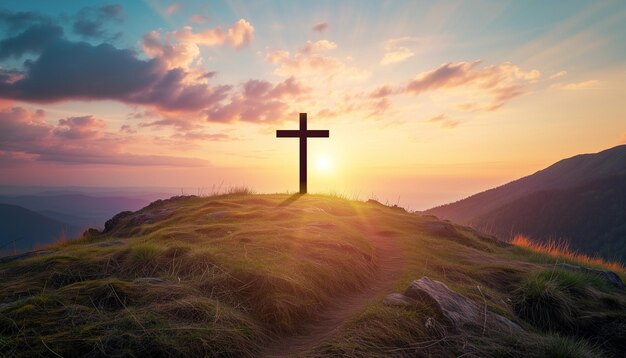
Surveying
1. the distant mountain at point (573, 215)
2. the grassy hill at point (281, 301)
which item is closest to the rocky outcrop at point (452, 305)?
the grassy hill at point (281, 301)

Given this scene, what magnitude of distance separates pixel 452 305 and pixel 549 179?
169 metres

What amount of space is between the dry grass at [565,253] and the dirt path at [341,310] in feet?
27.2

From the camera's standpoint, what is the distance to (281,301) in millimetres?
6219

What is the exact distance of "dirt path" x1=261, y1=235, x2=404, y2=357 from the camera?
539 centimetres

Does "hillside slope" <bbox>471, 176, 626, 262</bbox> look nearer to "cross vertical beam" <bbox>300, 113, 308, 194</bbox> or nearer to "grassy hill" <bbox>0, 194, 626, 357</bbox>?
"cross vertical beam" <bbox>300, 113, 308, 194</bbox>

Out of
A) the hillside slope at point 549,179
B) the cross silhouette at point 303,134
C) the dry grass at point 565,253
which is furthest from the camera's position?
the hillside slope at point 549,179

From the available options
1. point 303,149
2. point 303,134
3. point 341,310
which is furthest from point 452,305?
point 303,134

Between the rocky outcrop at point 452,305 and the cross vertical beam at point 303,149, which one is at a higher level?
the cross vertical beam at point 303,149

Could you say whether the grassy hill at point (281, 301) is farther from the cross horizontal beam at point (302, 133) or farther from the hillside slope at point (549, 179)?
the hillside slope at point (549, 179)

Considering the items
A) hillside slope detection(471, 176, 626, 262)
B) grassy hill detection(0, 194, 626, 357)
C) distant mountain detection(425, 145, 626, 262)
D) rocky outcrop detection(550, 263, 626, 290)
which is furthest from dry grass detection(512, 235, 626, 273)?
hillside slope detection(471, 176, 626, 262)

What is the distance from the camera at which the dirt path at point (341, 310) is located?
5.39 m

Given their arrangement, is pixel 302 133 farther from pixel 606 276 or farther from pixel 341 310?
pixel 341 310

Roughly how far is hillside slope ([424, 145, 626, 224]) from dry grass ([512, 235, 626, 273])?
11087 centimetres

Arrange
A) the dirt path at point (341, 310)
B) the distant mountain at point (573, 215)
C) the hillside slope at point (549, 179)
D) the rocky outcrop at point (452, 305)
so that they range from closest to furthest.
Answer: the dirt path at point (341, 310) < the rocky outcrop at point (452, 305) < the distant mountain at point (573, 215) < the hillside slope at point (549, 179)
